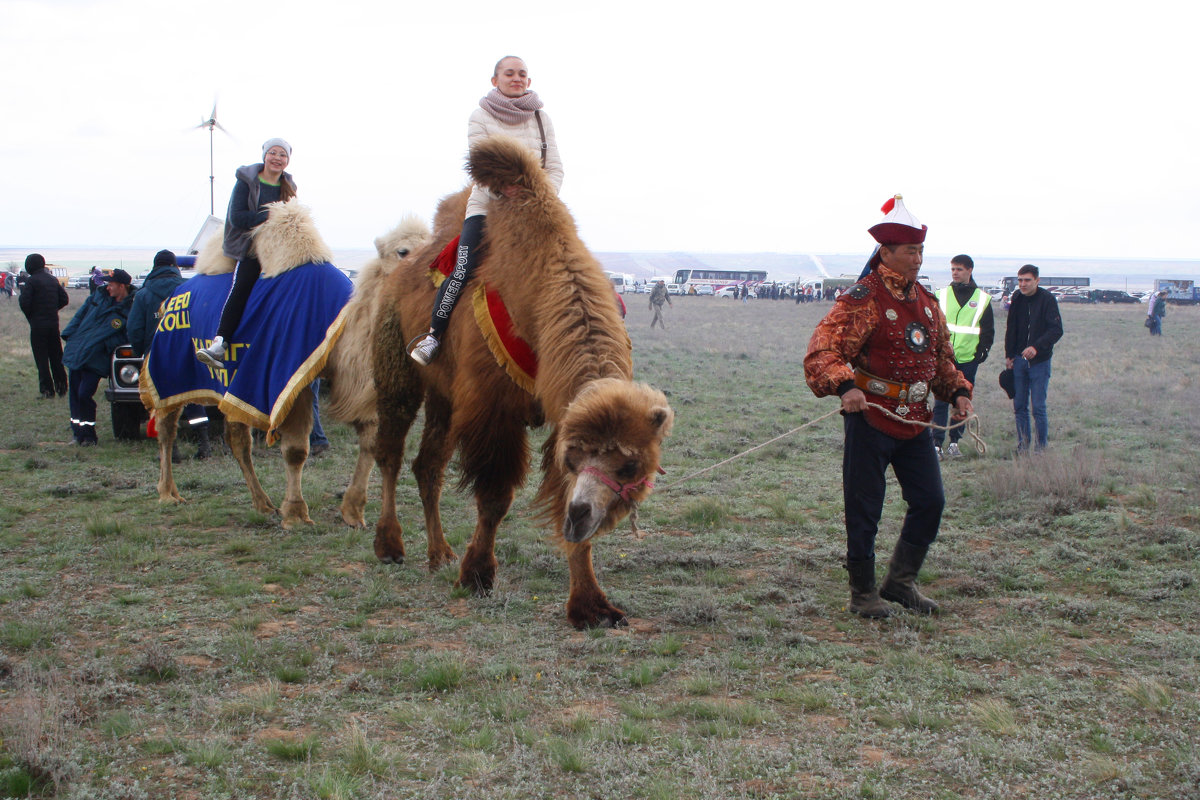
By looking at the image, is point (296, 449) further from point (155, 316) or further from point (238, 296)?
point (155, 316)

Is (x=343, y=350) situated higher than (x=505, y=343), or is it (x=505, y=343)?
(x=505, y=343)

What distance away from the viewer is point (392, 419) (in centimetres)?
664

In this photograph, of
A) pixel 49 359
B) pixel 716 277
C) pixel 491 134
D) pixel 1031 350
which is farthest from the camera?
pixel 716 277

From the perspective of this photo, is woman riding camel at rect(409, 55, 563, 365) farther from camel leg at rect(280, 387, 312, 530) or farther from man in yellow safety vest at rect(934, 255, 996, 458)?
man in yellow safety vest at rect(934, 255, 996, 458)

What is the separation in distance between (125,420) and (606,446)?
9.05 metres

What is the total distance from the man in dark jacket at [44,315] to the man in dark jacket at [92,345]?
2.70 m

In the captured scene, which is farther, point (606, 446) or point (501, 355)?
point (501, 355)

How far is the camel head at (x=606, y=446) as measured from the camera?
421cm

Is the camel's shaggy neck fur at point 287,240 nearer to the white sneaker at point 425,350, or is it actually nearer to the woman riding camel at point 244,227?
the woman riding camel at point 244,227

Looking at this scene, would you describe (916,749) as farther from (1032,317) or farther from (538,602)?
(1032,317)

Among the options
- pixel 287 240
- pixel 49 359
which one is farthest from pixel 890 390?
pixel 49 359

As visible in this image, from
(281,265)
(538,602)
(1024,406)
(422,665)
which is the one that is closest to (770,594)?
(538,602)

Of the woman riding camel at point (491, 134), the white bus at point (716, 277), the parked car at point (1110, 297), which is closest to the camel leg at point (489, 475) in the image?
the woman riding camel at point (491, 134)

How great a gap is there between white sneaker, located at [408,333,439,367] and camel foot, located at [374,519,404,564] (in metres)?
1.27
